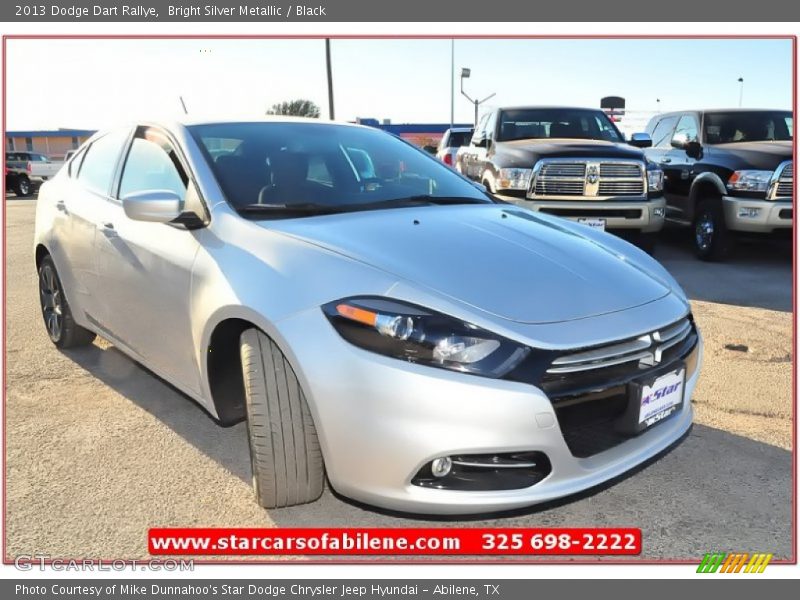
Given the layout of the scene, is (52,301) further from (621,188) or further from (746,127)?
(746,127)

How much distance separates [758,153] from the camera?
7410 mm

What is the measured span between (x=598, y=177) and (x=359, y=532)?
18.4 feet

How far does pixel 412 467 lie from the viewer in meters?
2.11

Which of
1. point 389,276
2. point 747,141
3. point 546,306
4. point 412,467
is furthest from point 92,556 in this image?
point 747,141

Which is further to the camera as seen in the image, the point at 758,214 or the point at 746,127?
the point at 746,127

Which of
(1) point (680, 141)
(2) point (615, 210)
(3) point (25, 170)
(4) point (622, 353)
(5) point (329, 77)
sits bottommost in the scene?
(3) point (25, 170)

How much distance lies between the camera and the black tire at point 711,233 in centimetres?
772

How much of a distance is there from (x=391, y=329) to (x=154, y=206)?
123 cm

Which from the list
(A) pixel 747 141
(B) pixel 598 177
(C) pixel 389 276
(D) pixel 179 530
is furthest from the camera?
(A) pixel 747 141

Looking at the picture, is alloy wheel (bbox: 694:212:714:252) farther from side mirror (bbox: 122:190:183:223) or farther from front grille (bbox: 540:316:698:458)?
side mirror (bbox: 122:190:183:223)

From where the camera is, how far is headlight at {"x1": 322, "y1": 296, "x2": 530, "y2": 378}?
2.09 meters

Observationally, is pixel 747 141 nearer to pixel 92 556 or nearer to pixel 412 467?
pixel 412 467

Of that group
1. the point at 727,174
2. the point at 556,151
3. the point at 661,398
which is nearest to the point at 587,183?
the point at 556,151

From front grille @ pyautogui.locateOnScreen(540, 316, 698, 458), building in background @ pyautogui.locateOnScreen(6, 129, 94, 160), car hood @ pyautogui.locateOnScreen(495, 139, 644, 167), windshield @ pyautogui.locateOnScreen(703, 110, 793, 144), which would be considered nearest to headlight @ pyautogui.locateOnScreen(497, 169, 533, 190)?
car hood @ pyautogui.locateOnScreen(495, 139, 644, 167)
